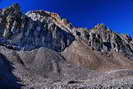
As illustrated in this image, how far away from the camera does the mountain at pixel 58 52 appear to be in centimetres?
7550

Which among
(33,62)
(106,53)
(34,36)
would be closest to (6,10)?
(34,36)

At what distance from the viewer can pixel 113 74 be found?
8200 cm

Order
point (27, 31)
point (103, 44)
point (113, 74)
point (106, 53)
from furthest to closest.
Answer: point (103, 44), point (106, 53), point (27, 31), point (113, 74)

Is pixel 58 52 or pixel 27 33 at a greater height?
pixel 27 33

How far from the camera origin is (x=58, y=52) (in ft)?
344

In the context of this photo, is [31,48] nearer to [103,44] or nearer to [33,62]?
[33,62]

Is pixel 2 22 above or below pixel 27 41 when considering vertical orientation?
above

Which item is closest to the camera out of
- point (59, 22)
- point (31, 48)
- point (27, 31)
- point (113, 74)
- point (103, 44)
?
point (113, 74)

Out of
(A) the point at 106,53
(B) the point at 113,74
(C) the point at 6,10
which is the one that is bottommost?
(B) the point at 113,74

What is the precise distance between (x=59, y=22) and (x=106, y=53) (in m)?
29.2

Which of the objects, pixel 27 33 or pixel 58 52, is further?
pixel 27 33

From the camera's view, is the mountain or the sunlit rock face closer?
the mountain

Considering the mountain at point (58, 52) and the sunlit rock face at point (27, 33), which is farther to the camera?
the sunlit rock face at point (27, 33)

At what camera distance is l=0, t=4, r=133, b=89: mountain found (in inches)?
2972
